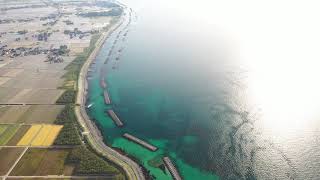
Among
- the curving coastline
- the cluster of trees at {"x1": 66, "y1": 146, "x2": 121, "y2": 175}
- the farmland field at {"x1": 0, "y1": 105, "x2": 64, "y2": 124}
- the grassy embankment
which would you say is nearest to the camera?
the cluster of trees at {"x1": 66, "y1": 146, "x2": 121, "y2": 175}

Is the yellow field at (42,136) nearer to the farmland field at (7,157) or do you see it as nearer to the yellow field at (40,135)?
the yellow field at (40,135)

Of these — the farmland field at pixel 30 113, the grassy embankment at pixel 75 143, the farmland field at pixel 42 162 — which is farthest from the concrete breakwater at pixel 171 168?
the farmland field at pixel 30 113

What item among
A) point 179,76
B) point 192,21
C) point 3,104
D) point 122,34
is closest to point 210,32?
point 192,21

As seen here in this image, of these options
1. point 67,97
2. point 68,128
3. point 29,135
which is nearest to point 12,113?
point 67,97

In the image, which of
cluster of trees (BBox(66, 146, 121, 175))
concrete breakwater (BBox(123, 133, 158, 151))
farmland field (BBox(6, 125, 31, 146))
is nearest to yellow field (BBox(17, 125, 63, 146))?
farmland field (BBox(6, 125, 31, 146))

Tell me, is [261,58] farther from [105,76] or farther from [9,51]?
[9,51]

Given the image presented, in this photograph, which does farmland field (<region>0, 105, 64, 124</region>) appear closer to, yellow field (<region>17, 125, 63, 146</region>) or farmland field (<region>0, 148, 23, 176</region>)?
yellow field (<region>17, 125, 63, 146</region>)
